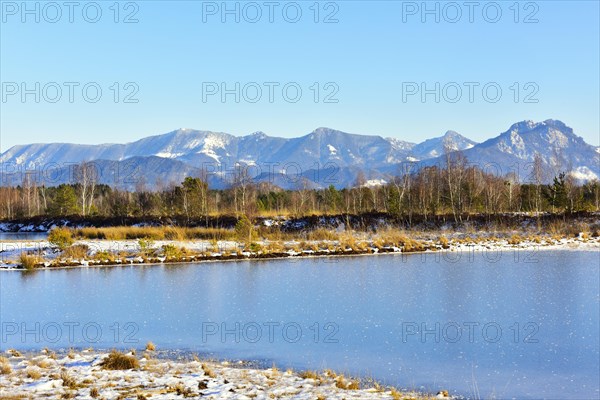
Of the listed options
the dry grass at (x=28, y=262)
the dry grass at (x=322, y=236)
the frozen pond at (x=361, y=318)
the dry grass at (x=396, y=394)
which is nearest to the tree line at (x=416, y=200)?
the dry grass at (x=322, y=236)

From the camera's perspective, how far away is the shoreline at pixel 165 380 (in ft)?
29.0

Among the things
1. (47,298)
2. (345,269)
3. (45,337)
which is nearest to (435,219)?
(345,269)

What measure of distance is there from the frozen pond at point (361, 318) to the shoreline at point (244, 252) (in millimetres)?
3064

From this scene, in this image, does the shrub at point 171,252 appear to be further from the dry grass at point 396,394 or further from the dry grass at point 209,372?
the dry grass at point 396,394

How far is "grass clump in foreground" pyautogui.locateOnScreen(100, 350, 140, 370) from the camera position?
10.5 metres

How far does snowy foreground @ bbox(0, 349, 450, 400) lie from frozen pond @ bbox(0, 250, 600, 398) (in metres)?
0.97

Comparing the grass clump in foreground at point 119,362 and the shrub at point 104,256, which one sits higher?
the shrub at point 104,256

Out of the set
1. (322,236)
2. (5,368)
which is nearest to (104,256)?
(322,236)

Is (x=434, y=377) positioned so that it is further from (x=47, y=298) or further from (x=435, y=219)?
(x=435, y=219)

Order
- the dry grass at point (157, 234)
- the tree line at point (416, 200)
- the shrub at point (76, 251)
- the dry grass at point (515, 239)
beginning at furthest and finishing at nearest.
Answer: the tree line at point (416, 200)
the dry grass at point (157, 234)
the dry grass at point (515, 239)
the shrub at point (76, 251)

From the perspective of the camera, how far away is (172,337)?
43.7 ft

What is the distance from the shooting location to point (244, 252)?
102 ft

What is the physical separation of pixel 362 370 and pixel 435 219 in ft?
118

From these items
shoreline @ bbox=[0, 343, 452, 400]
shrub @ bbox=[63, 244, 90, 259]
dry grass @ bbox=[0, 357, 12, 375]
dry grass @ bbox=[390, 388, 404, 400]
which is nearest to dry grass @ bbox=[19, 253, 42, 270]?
shrub @ bbox=[63, 244, 90, 259]
